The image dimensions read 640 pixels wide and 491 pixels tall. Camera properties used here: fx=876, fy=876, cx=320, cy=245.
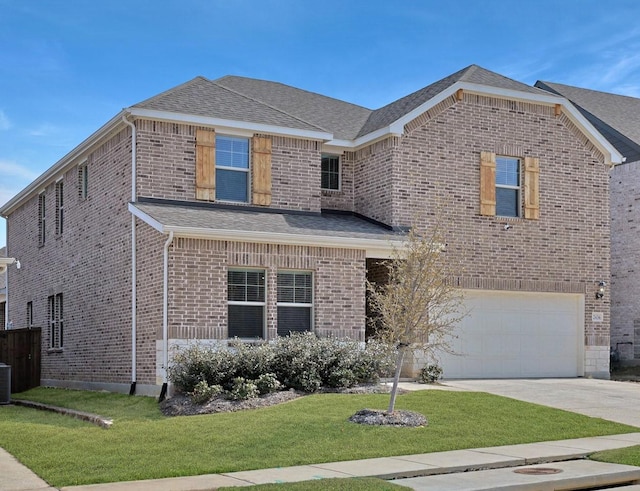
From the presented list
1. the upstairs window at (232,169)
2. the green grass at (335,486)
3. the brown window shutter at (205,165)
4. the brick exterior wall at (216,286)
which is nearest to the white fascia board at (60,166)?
the brown window shutter at (205,165)

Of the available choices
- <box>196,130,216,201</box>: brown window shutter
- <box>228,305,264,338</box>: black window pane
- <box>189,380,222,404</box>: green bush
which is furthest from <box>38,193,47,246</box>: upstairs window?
<box>189,380,222,404</box>: green bush

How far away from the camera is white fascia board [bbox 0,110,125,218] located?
21.4 m

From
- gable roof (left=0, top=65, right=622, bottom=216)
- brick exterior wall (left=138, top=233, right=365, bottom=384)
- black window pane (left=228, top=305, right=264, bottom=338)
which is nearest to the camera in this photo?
brick exterior wall (left=138, top=233, right=365, bottom=384)

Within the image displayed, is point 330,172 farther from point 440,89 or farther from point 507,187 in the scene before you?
point 507,187

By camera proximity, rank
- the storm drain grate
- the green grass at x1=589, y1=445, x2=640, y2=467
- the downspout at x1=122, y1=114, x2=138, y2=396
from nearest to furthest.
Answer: the storm drain grate → the green grass at x1=589, y1=445, x2=640, y2=467 → the downspout at x1=122, y1=114, x2=138, y2=396

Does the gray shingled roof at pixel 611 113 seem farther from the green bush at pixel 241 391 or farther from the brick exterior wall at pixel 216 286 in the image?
the green bush at pixel 241 391

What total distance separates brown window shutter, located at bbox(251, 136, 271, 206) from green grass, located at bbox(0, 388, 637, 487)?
Answer: 6.22 metres

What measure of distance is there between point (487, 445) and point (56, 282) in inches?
652

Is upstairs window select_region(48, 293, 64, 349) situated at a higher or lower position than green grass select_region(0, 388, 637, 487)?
higher

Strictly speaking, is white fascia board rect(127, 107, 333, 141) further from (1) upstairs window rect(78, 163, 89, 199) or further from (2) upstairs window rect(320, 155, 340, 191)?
(1) upstairs window rect(78, 163, 89, 199)

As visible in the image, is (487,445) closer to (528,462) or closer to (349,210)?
(528,462)

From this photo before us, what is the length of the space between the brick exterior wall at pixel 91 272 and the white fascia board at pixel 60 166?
24 cm

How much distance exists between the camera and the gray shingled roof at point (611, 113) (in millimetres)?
27625

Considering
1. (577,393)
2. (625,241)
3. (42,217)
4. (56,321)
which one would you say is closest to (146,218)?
(56,321)
